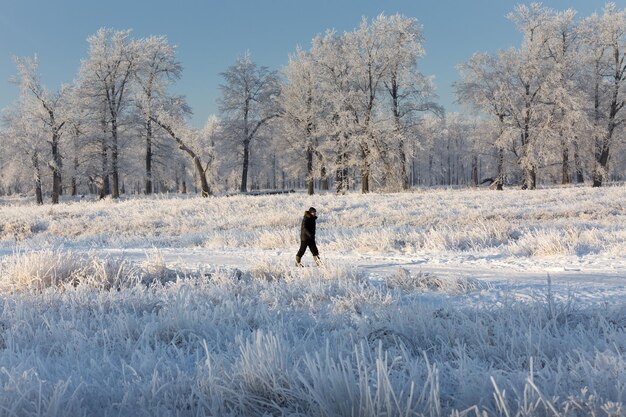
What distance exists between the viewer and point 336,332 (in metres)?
2.97

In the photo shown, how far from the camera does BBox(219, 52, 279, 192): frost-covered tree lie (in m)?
33.6

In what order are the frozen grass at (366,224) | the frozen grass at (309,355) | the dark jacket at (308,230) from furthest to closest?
the frozen grass at (366,224) → the dark jacket at (308,230) → the frozen grass at (309,355)

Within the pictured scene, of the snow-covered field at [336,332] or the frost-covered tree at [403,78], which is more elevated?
the frost-covered tree at [403,78]

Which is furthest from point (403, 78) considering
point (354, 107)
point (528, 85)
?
point (528, 85)

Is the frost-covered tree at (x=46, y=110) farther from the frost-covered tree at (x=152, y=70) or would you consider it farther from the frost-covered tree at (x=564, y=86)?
the frost-covered tree at (x=564, y=86)

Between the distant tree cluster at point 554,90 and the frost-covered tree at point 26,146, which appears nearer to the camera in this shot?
the distant tree cluster at point 554,90

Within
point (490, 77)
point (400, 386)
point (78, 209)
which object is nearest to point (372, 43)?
point (490, 77)

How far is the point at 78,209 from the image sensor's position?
804 inches

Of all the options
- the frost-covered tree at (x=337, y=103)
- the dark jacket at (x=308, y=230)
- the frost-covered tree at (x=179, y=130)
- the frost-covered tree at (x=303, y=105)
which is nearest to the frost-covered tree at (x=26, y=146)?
the frost-covered tree at (x=179, y=130)

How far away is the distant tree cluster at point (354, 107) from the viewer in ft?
91.1

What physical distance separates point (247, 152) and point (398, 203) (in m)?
17.6

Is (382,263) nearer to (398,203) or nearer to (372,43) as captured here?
(398,203)

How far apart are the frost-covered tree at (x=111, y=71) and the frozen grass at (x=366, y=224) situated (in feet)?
35.3

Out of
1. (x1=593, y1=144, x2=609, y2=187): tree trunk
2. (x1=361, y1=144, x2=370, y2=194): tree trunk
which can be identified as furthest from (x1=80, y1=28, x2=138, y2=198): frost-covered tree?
(x1=593, y1=144, x2=609, y2=187): tree trunk
